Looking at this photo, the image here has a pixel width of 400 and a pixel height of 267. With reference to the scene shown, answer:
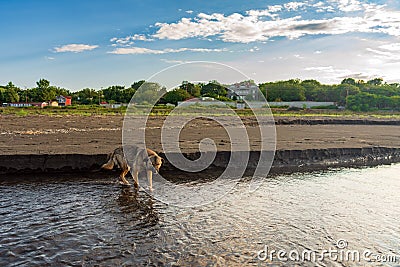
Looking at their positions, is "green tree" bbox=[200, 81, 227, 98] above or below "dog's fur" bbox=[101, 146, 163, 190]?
above

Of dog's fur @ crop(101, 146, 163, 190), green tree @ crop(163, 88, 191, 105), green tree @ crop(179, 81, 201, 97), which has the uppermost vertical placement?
green tree @ crop(179, 81, 201, 97)

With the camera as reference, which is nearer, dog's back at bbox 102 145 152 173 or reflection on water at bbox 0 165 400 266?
reflection on water at bbox 0 165 400 266

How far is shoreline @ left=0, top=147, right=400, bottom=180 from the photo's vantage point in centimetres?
1292

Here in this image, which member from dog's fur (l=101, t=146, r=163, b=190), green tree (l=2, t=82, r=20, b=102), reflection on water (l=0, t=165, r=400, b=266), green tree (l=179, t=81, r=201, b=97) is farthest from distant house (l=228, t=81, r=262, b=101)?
green tree (l=2, t=82, r=20, b=102)

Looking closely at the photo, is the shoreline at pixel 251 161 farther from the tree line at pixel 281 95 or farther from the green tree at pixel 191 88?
Answer: the tree line at pixel 281 95

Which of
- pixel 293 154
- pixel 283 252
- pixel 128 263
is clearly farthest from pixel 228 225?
pixel 293 154

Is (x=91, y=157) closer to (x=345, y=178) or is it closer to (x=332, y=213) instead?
(x=332, y=213)

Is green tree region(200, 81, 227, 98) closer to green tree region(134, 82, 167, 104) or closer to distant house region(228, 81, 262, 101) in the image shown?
distant house region(228, 81, 262, 101)

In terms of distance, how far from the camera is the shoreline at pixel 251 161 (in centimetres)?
1292

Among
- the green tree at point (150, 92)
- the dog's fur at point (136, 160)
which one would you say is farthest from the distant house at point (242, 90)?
the dog's fur at point (136, 160)

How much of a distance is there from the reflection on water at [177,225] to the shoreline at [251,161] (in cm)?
173

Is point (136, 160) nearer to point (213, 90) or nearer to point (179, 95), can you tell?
point (179, 95)

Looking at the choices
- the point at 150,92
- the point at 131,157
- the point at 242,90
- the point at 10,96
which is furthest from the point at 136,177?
the point at 10,96

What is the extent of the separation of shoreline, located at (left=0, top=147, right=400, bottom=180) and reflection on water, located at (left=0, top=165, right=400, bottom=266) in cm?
173
